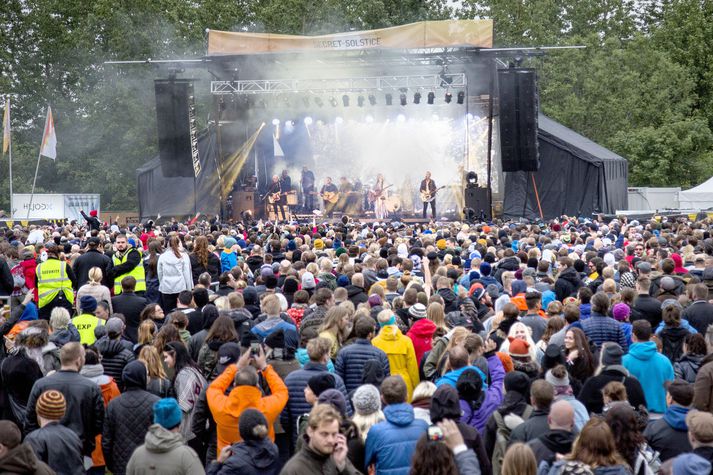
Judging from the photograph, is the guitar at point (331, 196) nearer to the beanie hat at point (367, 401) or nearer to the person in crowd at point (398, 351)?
the person in crowd at point (398, 351)

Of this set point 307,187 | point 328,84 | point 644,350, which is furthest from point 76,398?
point 307,187

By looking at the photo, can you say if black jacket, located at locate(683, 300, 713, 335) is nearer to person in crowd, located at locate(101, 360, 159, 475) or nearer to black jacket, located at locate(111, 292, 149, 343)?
person in crowd, located at locate(101, 360, 159, 475)

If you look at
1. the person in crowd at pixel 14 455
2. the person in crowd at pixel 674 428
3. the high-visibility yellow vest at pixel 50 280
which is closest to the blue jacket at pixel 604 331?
the person in crowd at pixel 674 428

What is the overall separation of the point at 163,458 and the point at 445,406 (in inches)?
59.4

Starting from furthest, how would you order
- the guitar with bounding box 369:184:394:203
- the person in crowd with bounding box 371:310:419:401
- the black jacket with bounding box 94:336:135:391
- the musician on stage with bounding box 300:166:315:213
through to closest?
the musician on stage with bounding box 300:166:315:213 < the guitar with bounding box 369:184:394:203 < the black jacket with bounding box 94:336:135:391 < the person in crowd with bounding box 371:310:419:401

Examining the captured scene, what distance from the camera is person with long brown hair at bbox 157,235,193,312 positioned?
36.0 ft

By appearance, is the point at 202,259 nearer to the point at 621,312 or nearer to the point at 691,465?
the point at 621,312

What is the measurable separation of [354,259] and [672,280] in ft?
14.9

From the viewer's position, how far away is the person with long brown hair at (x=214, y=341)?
22.1 ft

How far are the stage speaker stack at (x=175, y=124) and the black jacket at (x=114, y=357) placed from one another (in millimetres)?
18764

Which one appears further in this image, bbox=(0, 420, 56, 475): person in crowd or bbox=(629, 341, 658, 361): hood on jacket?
bbox=(629, 341, 658, 361): hood on jacket

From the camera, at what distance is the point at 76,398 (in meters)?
6.02

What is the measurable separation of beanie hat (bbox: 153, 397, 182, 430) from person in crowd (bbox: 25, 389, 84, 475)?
693 millimetres

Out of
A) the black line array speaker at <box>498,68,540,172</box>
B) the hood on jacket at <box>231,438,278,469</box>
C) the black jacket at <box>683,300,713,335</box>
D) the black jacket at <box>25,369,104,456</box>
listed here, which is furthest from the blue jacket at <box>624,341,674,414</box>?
the black line array speaker at <box>498,68,540,172</box>
